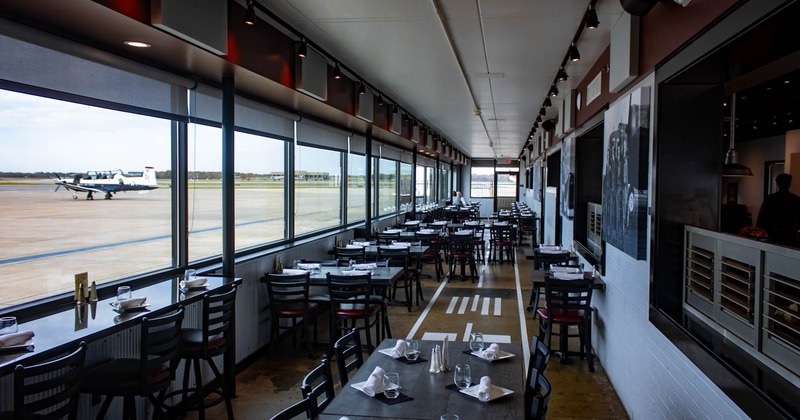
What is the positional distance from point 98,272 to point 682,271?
4.50m

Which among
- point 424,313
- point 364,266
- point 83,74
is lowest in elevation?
point 424,313

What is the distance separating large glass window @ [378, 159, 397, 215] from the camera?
46.6 ft

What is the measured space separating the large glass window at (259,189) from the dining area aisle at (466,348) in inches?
68.4

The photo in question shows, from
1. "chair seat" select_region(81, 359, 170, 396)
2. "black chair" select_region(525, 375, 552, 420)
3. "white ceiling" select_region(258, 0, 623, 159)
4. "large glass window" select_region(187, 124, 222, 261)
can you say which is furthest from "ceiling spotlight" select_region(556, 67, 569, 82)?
"chair seat" select_region(81, 359, 170, 396)

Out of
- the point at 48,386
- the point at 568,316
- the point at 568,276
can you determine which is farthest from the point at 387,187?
the point at 48,386

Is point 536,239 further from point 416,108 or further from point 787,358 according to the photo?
point 787,358

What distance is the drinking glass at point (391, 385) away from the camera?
9.25 ft

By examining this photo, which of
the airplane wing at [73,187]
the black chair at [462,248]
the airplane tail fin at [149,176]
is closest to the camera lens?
the airplane wing at [73,187]

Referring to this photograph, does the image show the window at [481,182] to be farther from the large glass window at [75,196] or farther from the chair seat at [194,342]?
the chair seat at [194,342]

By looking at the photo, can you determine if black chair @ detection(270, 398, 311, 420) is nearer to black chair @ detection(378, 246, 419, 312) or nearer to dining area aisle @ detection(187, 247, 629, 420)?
dining area aisle @ detection(187, 247, 629, 420)

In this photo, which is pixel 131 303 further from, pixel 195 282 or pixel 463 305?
pixel 463 305

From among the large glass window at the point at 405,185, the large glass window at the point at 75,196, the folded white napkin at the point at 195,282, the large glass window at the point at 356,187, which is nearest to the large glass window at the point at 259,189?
the large glass window at the point at 75,196

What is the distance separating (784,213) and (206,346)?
519cm

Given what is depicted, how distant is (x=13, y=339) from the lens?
9.26ft
